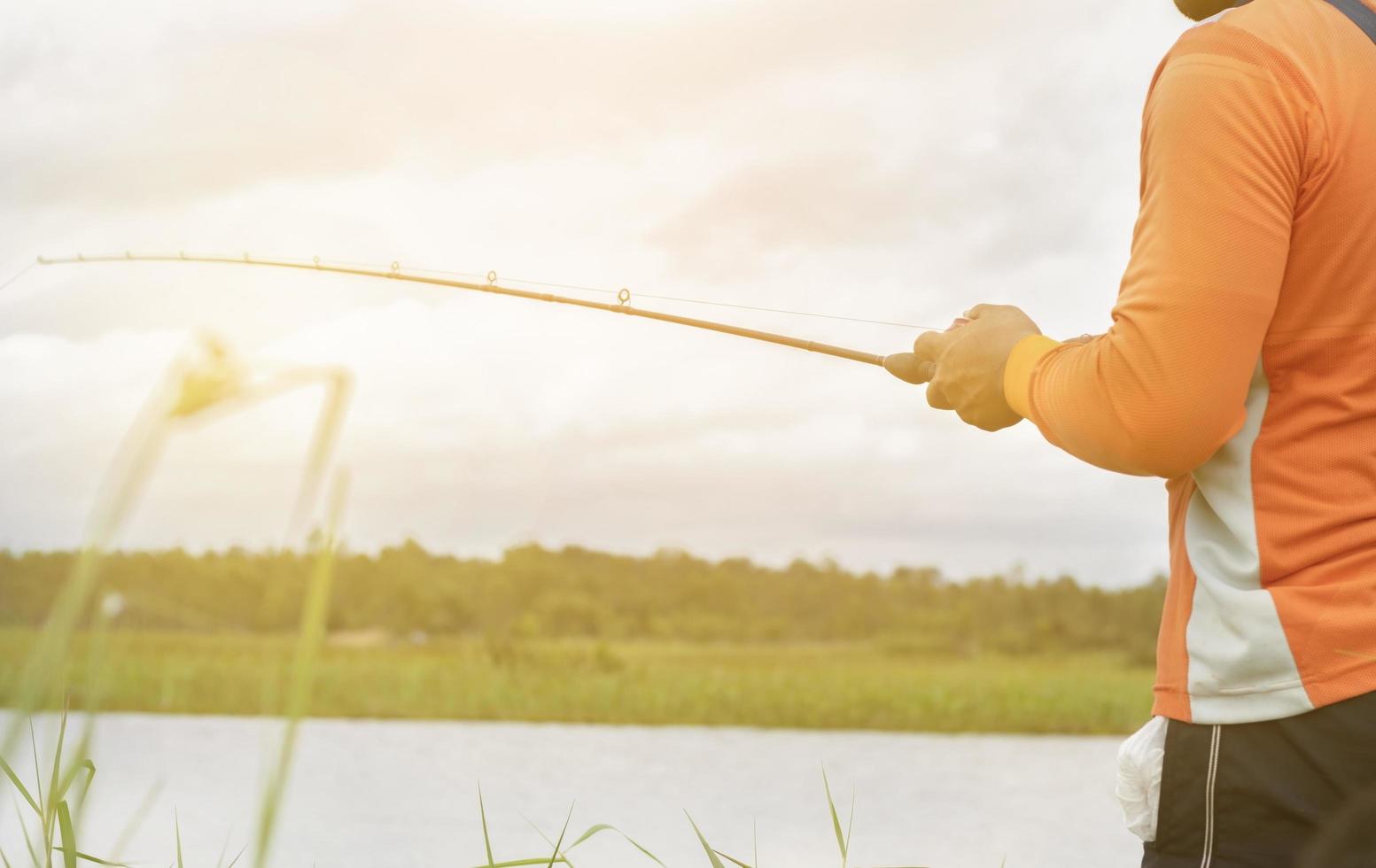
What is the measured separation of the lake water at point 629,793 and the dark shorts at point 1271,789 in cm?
237

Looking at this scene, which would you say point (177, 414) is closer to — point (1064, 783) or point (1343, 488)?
point (1343, 488)

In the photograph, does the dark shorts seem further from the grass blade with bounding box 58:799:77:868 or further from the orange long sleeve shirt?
the grass blade with bounding box 58:799:77:868

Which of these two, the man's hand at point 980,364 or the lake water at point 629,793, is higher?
the man's hand at point 980,364

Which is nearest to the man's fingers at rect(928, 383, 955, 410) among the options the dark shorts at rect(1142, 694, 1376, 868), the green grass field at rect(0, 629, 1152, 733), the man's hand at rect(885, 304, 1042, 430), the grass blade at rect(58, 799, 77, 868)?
the man's hand at rect(885, 304, 1042, 430)

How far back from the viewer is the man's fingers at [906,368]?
1.31 meters

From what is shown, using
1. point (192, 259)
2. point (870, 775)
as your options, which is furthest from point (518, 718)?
point (192, 259)

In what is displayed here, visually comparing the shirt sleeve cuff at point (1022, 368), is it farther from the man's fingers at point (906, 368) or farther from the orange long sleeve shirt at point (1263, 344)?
the man's fingers at point (906, 368)

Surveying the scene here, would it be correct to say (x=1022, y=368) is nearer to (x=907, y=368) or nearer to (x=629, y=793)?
(x=907, y=368)

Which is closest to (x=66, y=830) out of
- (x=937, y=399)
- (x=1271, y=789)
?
(x=937, y=399)

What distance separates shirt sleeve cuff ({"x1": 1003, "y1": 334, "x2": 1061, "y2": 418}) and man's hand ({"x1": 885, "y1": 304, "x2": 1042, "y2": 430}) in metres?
0.01

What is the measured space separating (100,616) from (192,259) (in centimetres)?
121

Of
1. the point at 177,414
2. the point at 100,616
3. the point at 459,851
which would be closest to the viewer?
the point at 177,414

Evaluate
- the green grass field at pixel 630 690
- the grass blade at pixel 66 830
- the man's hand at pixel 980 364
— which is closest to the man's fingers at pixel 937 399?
the man's hand at pixel 980 364

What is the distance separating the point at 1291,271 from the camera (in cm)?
89
